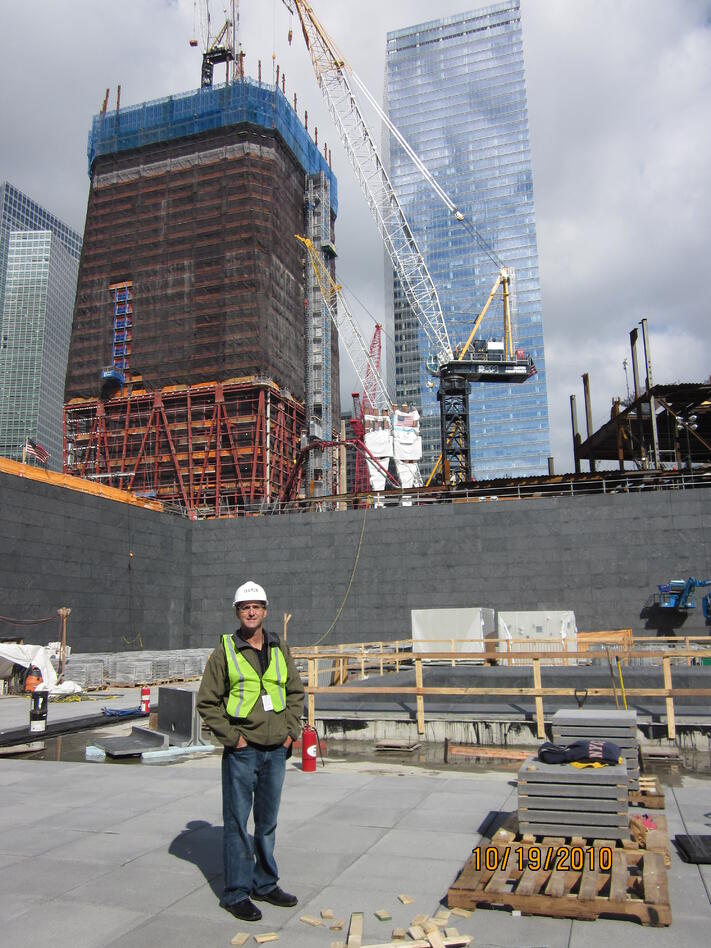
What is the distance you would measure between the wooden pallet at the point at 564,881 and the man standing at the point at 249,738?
1.33 m

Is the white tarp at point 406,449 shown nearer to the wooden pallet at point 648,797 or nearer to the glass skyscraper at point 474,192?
the wooden pallet at point 648,797

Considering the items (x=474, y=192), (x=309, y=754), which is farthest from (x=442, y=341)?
(x=474, y=192)

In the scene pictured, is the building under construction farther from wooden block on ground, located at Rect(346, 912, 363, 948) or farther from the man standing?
wooden block on ground, located at Rect(346, 912, 363, 948)

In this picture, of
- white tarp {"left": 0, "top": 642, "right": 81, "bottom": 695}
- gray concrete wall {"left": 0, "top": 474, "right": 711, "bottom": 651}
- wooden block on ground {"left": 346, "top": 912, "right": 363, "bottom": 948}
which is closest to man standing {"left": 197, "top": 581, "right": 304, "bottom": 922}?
wooden block on ground {"left": 346, "top": 912, "right": 363, "bottom": 948}

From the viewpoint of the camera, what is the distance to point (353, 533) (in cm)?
3381

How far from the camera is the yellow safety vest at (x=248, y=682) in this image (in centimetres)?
494

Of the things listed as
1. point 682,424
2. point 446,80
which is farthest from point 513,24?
point 682,424

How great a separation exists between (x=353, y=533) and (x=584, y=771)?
28230 millimetres

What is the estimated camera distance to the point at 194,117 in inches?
3253

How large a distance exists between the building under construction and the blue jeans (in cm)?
6503

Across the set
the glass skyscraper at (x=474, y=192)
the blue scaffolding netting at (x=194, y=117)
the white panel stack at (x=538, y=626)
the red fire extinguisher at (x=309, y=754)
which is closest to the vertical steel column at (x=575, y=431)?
the white panel stack at (x=538, y=626)

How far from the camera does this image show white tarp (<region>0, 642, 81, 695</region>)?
20094 millimetres

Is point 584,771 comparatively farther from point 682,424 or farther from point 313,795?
point 682,424
